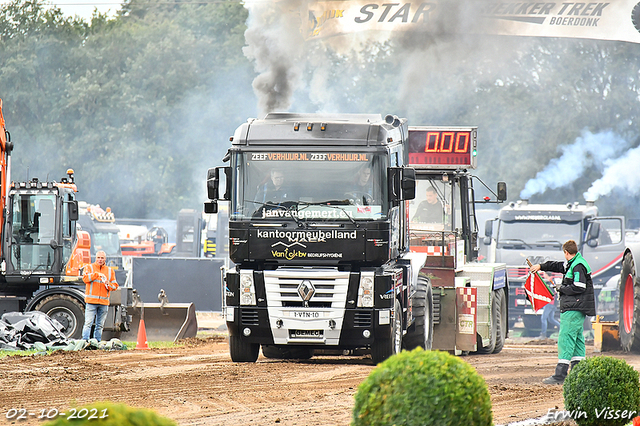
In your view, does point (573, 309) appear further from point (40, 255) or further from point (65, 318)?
point (40, 255)

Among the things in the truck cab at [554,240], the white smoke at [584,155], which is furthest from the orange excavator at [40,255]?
the white smoke at [584,155]

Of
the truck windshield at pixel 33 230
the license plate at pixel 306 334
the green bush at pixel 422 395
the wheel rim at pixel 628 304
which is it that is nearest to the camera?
the green bush at pixel 422 395

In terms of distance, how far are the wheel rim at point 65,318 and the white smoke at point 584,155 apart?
2891cm

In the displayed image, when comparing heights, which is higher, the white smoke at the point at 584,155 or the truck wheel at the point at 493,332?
the white smoke at the point at 584,155

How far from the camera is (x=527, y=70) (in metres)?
47.0

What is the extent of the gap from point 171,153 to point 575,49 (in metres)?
23.3

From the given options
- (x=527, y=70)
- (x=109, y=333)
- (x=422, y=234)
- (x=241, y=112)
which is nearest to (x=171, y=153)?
(x=241, y=112)

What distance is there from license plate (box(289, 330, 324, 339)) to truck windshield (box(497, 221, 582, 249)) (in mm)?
14146

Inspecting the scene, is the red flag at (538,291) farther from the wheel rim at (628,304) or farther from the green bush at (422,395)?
the green bush at (422,395)

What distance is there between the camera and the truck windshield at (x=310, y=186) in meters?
11.4

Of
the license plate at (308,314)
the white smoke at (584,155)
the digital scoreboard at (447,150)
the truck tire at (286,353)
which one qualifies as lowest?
the truck tire at (286,353)

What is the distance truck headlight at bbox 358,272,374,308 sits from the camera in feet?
37.6

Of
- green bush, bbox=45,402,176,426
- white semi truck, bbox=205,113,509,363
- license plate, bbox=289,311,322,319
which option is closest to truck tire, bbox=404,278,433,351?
white semi truck, bbox=205,113,509,363

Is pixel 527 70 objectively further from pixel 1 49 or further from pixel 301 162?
pixel 301 162
